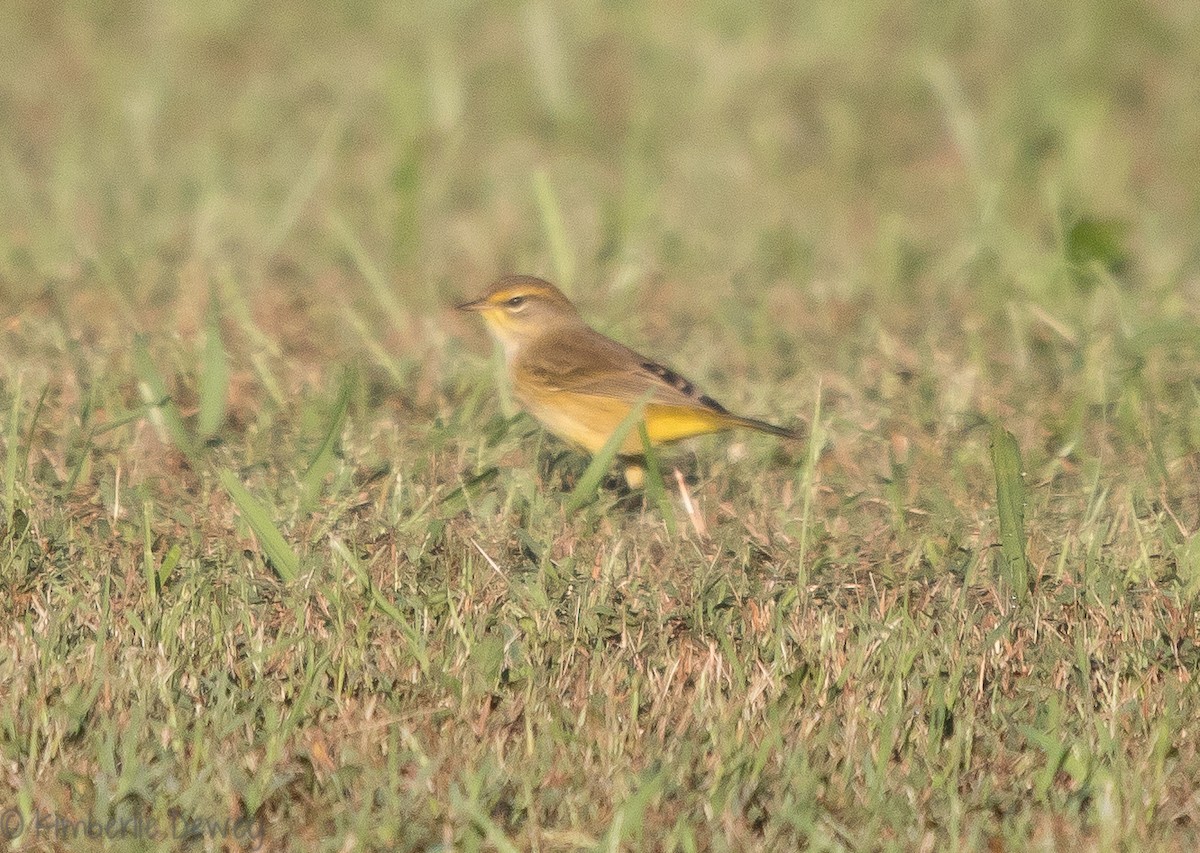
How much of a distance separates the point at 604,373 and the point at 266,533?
157cm

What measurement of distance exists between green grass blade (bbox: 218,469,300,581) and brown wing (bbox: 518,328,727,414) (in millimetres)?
1309

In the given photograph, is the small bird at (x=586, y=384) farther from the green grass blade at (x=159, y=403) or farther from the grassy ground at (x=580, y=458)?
the green grass blade at (x=159, y=403)

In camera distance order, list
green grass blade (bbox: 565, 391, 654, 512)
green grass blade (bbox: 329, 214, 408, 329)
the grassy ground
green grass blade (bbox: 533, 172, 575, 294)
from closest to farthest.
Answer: the grassy ground → green grass blade (bbox: 565, 391, 654, 512) → green grass blade (bbox: 329, 214, 408, 329) → green grass blade (bbox: 533, 172, 575, 294)

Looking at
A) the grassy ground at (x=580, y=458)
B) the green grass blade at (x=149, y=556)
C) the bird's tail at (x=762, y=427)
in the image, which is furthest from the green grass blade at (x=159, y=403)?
the bird's tail at (x=762, y=427)

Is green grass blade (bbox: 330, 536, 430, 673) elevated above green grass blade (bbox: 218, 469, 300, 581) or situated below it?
below

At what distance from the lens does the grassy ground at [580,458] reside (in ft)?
12.3

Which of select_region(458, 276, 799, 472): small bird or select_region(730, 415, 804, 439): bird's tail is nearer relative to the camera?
select_region(730, 415, 804, 439): bird's tail

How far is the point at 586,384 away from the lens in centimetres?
571

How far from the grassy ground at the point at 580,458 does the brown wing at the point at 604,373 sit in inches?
11.4

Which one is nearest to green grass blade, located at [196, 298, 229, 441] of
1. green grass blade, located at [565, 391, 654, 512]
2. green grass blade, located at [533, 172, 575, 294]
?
green grass blade, located at [565, 391, 654, 512]

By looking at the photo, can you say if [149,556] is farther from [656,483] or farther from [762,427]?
[762,427]

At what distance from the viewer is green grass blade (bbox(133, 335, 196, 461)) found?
5.45 metres

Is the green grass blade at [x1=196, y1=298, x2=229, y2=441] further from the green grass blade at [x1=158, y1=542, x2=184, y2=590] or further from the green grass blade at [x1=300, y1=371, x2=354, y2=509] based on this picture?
the green grass blade at [x1=158, y1=542, x2=184, y2=590]

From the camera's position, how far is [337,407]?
5.22m
